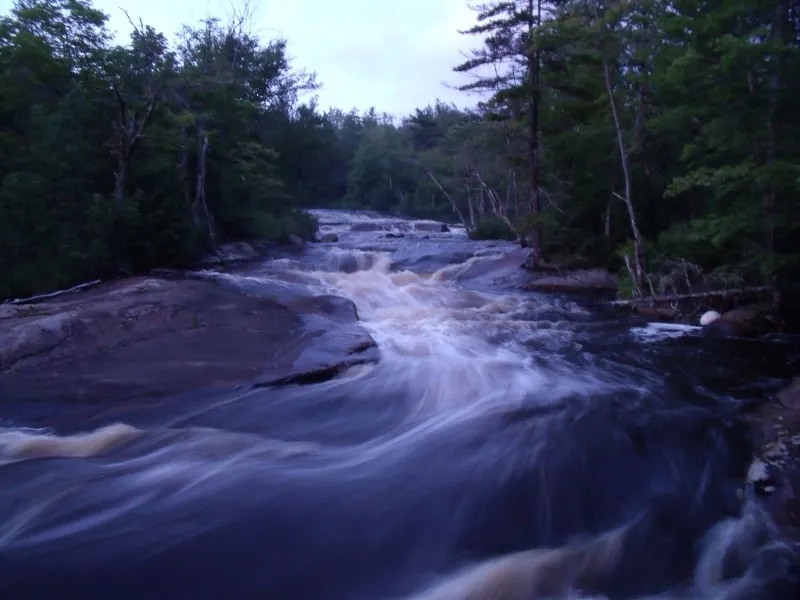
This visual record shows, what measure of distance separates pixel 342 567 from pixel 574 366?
6077 mm

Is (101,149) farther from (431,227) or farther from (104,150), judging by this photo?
(431,227)

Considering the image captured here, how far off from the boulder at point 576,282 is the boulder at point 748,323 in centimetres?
528

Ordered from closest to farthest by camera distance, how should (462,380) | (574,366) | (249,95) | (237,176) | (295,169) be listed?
(462,380)
(574,366)
(237,176)
(249,95)
(295,169)

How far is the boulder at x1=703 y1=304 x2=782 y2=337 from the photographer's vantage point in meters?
11.4

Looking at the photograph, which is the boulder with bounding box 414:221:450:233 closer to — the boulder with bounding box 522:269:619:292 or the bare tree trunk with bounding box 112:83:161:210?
the boulder with bounding box 522:269:619:292

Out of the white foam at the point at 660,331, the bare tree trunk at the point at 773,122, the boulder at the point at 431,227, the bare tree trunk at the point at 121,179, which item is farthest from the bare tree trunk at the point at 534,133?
the boulder at the point at 431,227

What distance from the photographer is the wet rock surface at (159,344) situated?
7.67m

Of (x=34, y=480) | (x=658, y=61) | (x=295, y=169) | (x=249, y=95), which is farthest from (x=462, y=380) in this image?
(x=295, y=169)

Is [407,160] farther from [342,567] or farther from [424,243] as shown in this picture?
[342,567]

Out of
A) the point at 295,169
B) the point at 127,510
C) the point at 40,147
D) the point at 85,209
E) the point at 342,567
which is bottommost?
the point at 342,567

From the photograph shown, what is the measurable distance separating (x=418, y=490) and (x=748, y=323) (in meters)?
8.33

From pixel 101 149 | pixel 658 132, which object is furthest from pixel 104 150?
pixel 658 132

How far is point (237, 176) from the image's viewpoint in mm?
26000

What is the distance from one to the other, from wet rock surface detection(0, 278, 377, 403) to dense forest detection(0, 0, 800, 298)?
5259 mm
